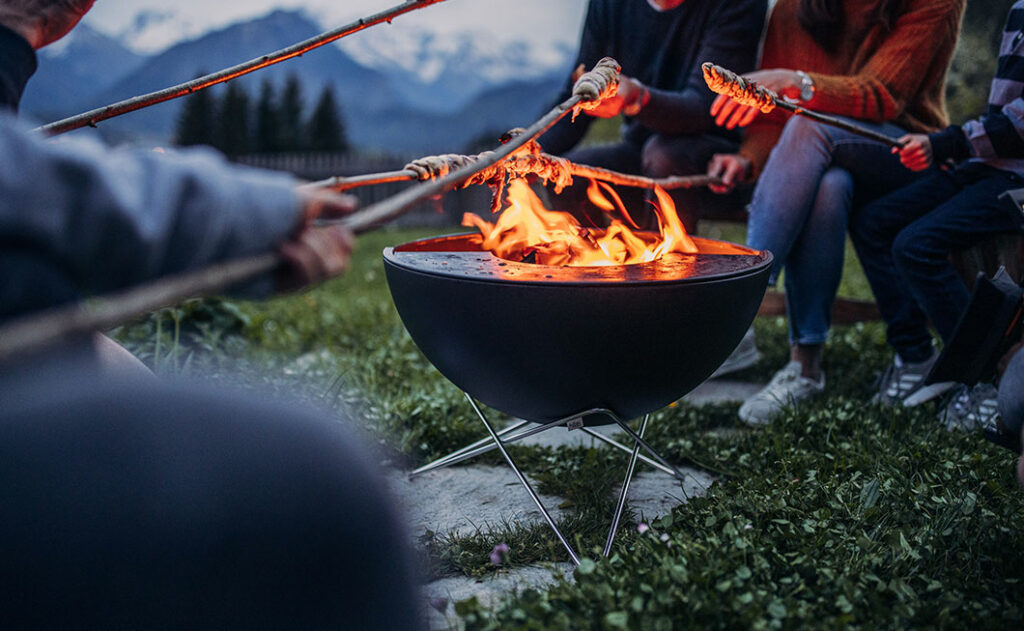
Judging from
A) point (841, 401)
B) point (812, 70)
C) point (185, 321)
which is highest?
point (812, 70)

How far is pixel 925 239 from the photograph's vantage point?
7.91 feet

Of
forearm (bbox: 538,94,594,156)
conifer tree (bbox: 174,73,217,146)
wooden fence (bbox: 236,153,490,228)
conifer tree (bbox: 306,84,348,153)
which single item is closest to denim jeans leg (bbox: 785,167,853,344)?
forearm (bbox: 538,94,594,156)

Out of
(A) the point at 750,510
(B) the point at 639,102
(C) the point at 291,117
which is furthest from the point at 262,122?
(A) the point at 750,510

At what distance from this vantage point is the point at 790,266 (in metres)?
2.67

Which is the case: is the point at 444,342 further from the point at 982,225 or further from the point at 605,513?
the point at 982,225

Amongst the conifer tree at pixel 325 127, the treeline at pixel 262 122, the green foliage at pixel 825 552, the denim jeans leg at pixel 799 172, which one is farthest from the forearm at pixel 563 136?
the conifer tree at pixel 325 127

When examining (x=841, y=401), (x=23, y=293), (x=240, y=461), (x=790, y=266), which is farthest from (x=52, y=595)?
(x=790, y=266)

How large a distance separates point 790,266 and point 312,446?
220 centimetres

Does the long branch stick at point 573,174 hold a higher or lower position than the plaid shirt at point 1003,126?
lower

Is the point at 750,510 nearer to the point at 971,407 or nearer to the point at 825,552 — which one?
the point at 825,552

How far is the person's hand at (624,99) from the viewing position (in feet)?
7.84

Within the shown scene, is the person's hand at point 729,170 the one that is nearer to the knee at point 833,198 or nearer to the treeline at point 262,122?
the knee at point 833,198

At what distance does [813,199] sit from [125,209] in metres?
2.38

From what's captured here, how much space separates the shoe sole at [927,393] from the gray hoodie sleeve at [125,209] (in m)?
2.32
